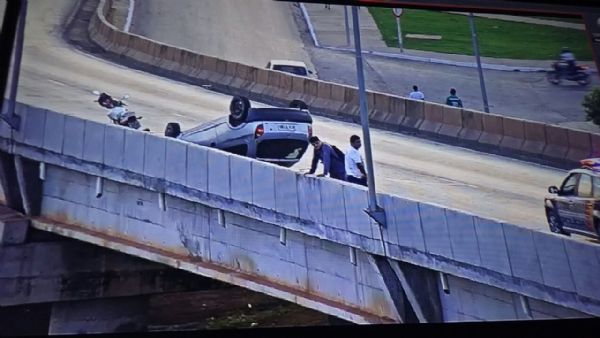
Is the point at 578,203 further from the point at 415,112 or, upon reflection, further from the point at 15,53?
the point at 15,53

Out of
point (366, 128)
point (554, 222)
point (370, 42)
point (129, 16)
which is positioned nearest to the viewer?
point (554, 222)

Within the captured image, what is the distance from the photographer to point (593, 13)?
3533mm

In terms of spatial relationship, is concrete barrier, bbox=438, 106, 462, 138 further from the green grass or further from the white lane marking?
the white lane marking

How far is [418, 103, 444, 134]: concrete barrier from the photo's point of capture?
134 inches


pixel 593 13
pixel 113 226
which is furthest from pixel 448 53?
pixel 113 226

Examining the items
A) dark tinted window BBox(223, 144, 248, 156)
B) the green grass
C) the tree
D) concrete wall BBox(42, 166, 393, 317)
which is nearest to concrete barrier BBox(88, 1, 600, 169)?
the tree

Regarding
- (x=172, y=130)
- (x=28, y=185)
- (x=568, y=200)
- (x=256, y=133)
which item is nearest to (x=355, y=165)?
(x=256, y=133)

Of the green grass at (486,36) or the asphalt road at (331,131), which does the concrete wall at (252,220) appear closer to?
the asphalt road at (331,131)

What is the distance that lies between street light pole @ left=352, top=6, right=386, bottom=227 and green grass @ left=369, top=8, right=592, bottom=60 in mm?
119

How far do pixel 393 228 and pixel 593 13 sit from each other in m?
1.43

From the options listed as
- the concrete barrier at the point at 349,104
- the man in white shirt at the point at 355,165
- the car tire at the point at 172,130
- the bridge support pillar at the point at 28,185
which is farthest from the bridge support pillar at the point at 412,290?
the bridge support pillar at the point at 28,185

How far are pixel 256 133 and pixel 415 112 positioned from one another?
0.74 metres

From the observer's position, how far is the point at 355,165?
3109 mm

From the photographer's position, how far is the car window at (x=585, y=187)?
313cm
